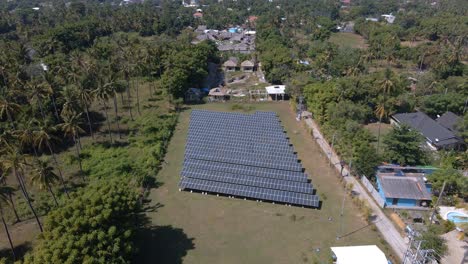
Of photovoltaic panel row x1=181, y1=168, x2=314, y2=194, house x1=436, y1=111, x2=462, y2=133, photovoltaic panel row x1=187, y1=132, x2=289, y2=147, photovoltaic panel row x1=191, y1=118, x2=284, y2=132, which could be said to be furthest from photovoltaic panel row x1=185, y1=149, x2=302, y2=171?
house x1=436, y1=111, x2=462, y2=133

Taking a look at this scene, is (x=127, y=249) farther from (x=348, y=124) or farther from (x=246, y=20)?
(x=246, y=20)

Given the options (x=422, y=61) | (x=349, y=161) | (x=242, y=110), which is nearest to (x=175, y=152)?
(x=242, y=110)

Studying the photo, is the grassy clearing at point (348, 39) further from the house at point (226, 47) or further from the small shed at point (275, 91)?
the small shed at point (275, 91)

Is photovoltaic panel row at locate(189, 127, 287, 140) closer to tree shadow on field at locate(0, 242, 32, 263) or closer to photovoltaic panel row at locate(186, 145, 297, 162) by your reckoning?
photovoltaic panel row at locate(186, 145, 297, 162)

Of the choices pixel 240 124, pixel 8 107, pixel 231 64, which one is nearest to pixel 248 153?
pixel 240 124

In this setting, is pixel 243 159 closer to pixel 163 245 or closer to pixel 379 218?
pixel 163 245
